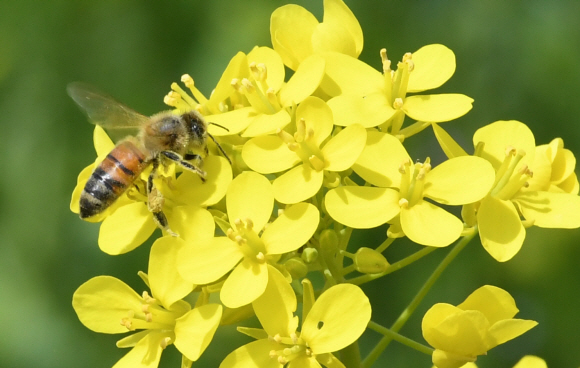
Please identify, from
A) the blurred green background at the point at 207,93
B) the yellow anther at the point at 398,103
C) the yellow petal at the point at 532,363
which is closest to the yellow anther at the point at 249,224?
the yellow anther at the point at 398,103

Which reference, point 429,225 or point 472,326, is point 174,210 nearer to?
point 429,225

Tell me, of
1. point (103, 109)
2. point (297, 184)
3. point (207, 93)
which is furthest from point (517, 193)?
point (207, 93)

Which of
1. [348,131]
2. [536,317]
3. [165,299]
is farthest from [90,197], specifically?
[536,317]

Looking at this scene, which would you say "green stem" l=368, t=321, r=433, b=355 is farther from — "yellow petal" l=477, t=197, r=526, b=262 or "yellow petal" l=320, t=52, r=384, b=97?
"yellow petal" l=320, t=52, r=384, b=97

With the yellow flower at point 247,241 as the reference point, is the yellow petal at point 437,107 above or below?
above

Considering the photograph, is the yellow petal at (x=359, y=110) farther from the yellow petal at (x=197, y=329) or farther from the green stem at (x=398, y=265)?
the yellow petal at (x=197, y=329)

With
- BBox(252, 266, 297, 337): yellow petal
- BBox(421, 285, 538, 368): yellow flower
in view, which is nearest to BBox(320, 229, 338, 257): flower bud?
BBox(252, 266, 297, 337): yellow petal
